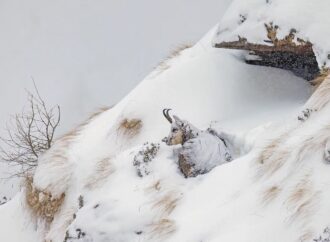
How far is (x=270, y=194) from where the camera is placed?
23.2ft

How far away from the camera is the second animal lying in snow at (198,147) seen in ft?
27.9

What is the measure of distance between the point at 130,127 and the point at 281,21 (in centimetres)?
269

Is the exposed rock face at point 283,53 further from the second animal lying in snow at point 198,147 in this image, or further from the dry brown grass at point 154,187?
the dry brown grass at point 154,187

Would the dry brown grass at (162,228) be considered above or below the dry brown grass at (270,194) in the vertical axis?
above

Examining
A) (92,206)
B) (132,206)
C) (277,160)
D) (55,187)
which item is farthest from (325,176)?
(55,187)

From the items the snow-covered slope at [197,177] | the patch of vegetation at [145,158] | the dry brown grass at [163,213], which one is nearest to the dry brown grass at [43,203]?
the snow-covered slope at [197,177]

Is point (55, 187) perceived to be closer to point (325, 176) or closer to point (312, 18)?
point (312, 18)

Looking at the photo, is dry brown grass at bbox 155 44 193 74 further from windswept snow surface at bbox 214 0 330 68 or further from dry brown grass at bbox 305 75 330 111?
dry brown grass at bbox 305 75 330 111

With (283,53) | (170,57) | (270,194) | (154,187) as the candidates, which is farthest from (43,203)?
(270,194)

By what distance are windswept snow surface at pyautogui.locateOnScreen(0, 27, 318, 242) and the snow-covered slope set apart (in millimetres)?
15

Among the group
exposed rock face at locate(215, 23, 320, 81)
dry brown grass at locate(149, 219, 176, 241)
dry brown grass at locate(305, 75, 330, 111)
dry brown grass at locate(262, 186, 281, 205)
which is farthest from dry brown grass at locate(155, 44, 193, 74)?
dry brown grass at locate(262, 186, 281, 205)

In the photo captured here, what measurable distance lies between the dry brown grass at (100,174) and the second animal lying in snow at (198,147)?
2.76ft

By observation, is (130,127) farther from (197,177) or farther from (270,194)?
(270,194)

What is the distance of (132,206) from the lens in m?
8.26
